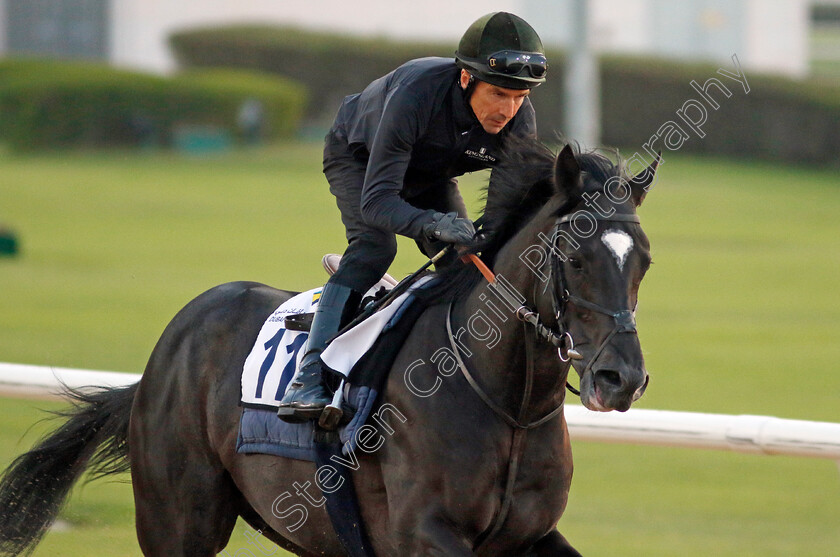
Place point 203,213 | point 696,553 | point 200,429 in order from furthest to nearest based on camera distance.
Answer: point 203,213 < point 696,553 < point 200,429

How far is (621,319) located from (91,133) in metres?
26.7

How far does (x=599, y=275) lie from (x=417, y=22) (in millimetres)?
32997

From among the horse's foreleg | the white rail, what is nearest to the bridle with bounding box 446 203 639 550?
the horse's foreleg

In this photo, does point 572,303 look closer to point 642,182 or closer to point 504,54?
point 642,182

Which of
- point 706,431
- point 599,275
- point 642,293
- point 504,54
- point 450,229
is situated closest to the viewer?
point 599,275

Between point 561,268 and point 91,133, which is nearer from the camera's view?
point 561,268

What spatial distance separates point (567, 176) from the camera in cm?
336

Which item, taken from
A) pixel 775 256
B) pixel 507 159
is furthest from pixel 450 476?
pixel 775 256

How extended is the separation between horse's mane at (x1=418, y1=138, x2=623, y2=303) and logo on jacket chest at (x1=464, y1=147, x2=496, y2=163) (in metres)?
0.19

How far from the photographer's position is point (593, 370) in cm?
310

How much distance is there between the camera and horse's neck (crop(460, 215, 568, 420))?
3.47 metres

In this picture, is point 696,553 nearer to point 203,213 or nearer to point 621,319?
point 621,319

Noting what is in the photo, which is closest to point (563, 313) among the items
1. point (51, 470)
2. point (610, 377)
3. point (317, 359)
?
point (610, 377)

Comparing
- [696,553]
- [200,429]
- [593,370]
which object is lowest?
[696,553]
